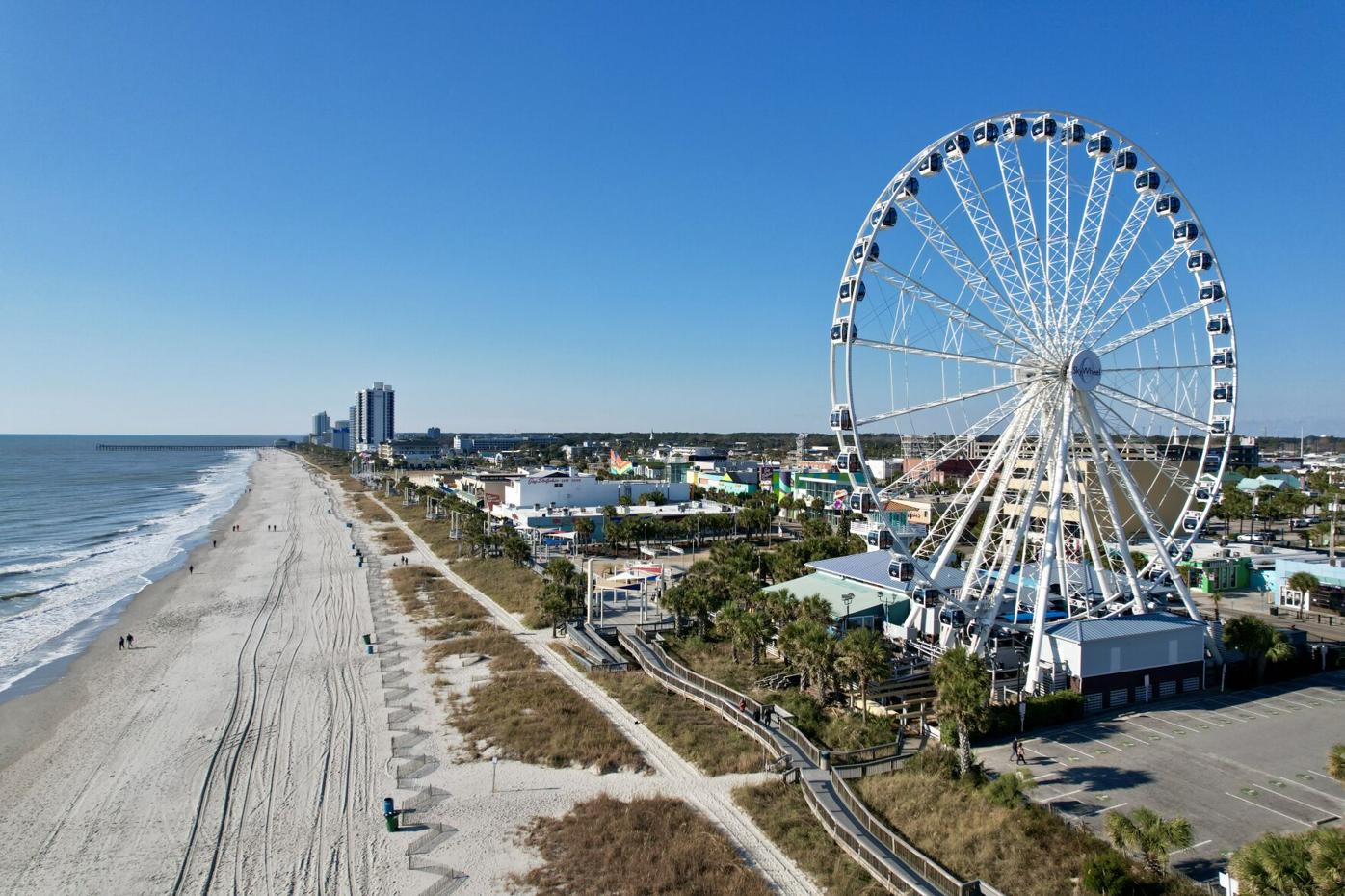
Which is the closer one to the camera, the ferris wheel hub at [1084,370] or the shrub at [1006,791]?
the shrub at [1006,791]

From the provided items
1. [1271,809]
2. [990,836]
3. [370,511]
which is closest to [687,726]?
[990,836]

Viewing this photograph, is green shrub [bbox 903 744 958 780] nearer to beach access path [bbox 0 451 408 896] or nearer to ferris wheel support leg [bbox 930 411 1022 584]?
ferris wheel support leg [bbox 930 411 1022 584]

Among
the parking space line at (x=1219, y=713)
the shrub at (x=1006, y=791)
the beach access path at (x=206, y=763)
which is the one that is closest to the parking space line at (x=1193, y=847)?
the shrub at (x=1006, y=791)

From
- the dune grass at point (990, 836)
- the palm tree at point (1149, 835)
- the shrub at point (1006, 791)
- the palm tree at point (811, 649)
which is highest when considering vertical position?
the palm tree at point (811, 649)

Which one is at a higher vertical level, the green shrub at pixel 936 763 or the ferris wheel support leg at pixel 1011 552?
the ferris wheel support leg at pixel 1011 552

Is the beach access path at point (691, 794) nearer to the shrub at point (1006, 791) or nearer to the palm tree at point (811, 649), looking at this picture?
the palm tree at point (811, 649)

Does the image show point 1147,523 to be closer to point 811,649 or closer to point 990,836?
point 811,649

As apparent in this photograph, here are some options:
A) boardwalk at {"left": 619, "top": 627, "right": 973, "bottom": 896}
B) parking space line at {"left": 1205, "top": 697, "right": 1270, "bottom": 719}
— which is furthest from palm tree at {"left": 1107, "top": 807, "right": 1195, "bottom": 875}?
parking space line at {"left": 1205, "top": 697, "right": 1270, "bottom": 719}

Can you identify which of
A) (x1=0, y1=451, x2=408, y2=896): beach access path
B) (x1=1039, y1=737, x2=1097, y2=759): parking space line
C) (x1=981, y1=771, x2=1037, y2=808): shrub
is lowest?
(x1=0, y1=451, x2=408, y2=896): beach access path
